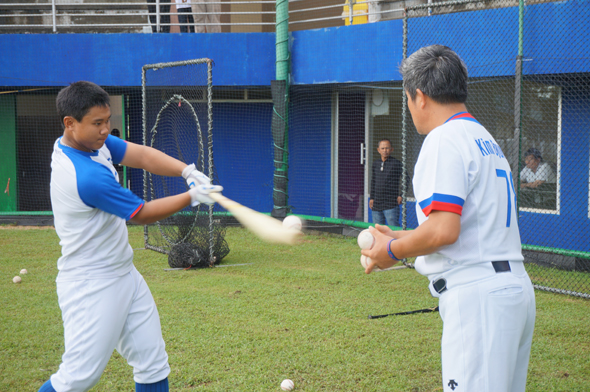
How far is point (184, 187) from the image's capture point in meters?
10.9

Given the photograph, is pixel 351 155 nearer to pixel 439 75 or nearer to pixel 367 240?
pixel 367 240

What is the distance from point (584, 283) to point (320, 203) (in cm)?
619

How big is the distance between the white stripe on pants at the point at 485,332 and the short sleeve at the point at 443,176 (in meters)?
0.35

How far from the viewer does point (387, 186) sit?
9648mm

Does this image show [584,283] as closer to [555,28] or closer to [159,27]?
[555,28]

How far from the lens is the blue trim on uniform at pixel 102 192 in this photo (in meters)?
2.76

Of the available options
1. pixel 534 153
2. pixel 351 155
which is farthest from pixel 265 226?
pixel 351 155

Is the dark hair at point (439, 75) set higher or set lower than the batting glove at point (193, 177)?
higher

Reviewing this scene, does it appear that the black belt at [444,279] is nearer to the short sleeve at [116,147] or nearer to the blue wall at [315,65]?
the short sleeve at [116,147]

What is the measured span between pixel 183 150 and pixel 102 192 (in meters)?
6.95

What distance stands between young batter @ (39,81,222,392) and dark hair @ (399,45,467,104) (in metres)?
1.33

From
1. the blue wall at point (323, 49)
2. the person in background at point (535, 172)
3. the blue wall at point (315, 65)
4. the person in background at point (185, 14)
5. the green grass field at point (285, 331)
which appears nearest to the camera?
the green grass field at point (285, 331)

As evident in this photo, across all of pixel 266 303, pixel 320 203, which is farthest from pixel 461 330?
pixel 320 203

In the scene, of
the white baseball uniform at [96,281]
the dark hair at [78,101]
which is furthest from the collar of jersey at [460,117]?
the dark hair at [78,101]
